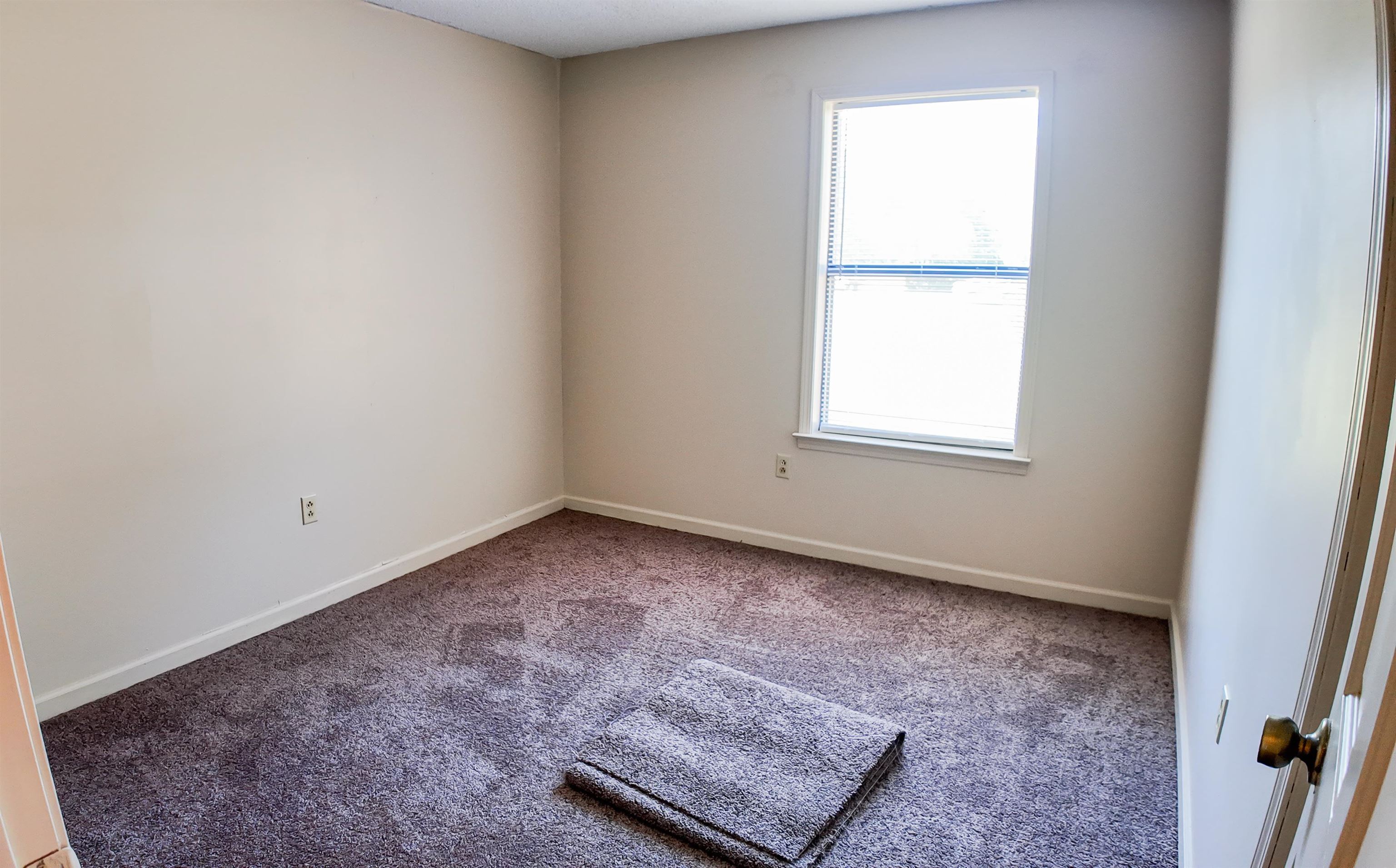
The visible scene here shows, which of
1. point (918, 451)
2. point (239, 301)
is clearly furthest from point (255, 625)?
point (918, 451)

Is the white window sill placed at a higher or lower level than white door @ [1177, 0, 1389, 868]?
lower

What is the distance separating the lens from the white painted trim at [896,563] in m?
3.31

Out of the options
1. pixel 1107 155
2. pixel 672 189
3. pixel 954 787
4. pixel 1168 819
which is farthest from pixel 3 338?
pixel 1107 155

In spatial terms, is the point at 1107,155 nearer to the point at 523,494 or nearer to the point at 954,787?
the point at 954,787

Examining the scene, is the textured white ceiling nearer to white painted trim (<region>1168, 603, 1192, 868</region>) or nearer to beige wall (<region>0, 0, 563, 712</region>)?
beige wall (<region>0, 0, 563, 712</region>)

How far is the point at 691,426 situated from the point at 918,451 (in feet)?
3.83

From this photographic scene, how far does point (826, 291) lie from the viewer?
3.73m

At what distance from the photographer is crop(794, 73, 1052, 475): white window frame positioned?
319 centimetres

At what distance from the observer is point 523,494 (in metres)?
4.30

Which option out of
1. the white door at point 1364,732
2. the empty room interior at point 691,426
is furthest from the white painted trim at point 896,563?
the white door at point 1364,732

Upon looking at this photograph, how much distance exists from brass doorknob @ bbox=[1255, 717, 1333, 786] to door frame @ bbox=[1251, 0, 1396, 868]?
121 mm

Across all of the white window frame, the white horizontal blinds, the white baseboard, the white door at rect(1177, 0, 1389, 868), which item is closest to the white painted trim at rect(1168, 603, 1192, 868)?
the white door at rect(1177, 0, 1389, 868)

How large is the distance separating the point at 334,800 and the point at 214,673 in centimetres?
96

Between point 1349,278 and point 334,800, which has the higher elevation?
point 1349,278
